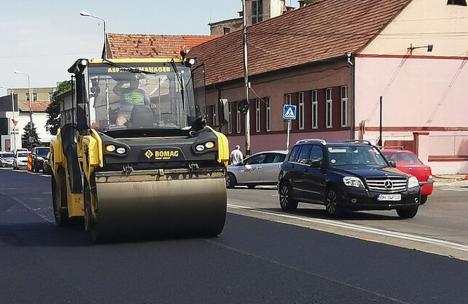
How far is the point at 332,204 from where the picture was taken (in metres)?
15.9

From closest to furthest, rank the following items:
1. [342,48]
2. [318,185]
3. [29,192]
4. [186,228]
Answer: [186,228], [318,185], [29,192], [342,48]

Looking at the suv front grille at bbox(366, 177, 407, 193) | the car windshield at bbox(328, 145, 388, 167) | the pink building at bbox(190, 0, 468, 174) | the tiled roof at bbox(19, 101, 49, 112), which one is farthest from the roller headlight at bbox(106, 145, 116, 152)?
the tiled roof at bbox(19, 101, 49, 112)

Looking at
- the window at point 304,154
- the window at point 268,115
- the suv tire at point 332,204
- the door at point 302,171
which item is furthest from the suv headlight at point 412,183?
the window at point 268,115

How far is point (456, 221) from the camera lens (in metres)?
15.6

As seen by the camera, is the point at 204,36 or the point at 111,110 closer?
the point at 111,110

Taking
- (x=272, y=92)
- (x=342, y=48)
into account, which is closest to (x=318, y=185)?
(x=342, y=48)

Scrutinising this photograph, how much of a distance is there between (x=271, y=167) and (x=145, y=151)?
52.9 ft

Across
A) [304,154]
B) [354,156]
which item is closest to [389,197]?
[354,156]

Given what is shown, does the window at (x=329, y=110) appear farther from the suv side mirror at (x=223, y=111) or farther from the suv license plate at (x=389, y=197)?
the suv side mirror at (x=223, y=111)

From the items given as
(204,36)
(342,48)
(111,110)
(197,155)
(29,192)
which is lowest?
(29,192)

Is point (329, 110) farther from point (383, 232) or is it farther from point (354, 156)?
point (383, 232)

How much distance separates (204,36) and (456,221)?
56577 mm

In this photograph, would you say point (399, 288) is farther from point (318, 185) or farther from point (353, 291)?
point (318, 185)

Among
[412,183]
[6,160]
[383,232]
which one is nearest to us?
[383,232]
